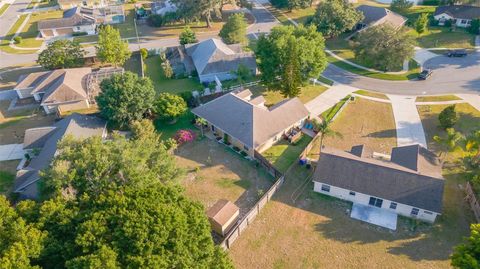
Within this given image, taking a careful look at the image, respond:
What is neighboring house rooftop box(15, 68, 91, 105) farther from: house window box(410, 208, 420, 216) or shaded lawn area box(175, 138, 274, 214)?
house window box(410, 208, 420, 216)

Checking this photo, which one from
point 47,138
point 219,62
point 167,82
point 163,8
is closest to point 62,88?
point 47,138

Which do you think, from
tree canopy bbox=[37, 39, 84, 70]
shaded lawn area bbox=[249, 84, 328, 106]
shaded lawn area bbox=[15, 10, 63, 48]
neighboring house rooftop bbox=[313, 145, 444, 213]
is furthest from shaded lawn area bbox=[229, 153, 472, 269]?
shaded lawn area bbox=[15, 10, 63, 48]

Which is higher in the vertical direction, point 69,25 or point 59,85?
point 69,25

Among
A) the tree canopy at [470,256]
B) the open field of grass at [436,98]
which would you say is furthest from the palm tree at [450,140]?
the tree canopy at [470,256]

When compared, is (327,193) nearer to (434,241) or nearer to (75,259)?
(434,241)

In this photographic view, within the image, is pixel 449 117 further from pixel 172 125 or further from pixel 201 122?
pixel 172 125

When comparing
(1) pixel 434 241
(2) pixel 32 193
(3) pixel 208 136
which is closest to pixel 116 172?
(2) pixel 32 193

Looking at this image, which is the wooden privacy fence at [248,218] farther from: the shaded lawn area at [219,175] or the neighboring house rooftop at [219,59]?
the neighboring house rooftop at [219,59]
